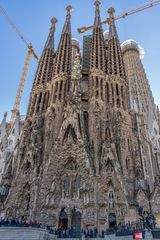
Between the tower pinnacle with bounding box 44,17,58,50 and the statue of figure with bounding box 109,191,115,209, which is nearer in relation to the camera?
the statue of figure with bounding box 109,191,115,209

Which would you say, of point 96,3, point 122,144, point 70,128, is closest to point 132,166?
point 122,144

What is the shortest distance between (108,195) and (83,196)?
101 inches

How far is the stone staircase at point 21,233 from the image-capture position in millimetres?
16141

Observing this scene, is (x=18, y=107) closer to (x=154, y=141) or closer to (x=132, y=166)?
(x=154, y=141)

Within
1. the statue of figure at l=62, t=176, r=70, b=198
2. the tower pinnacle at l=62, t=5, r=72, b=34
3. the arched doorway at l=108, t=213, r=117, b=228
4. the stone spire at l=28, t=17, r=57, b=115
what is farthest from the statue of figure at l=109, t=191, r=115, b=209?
the tower pinnacle at l=62, t=5, r=72, b=34

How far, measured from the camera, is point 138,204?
22.9 meters

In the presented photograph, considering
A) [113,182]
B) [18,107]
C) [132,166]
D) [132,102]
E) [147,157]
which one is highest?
[18,107]

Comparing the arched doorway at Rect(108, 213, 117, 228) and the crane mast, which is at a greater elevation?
the crane mast

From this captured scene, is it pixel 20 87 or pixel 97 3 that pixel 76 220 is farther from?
pixel 20 87

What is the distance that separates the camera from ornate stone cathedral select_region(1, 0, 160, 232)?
77.1 feet

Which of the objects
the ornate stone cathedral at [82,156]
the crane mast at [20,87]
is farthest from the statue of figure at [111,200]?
the crane mast at [20,87]

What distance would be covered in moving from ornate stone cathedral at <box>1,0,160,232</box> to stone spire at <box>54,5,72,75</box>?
214 mm

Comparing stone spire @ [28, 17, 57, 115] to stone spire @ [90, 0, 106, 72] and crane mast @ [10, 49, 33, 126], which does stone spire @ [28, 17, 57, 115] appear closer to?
stone spire @ [90, 0, 106, 72]

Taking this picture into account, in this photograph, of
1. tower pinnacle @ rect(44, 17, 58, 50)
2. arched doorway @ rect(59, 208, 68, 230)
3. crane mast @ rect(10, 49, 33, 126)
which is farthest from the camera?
crane mast @ rect(10, 49, 33, 126)
